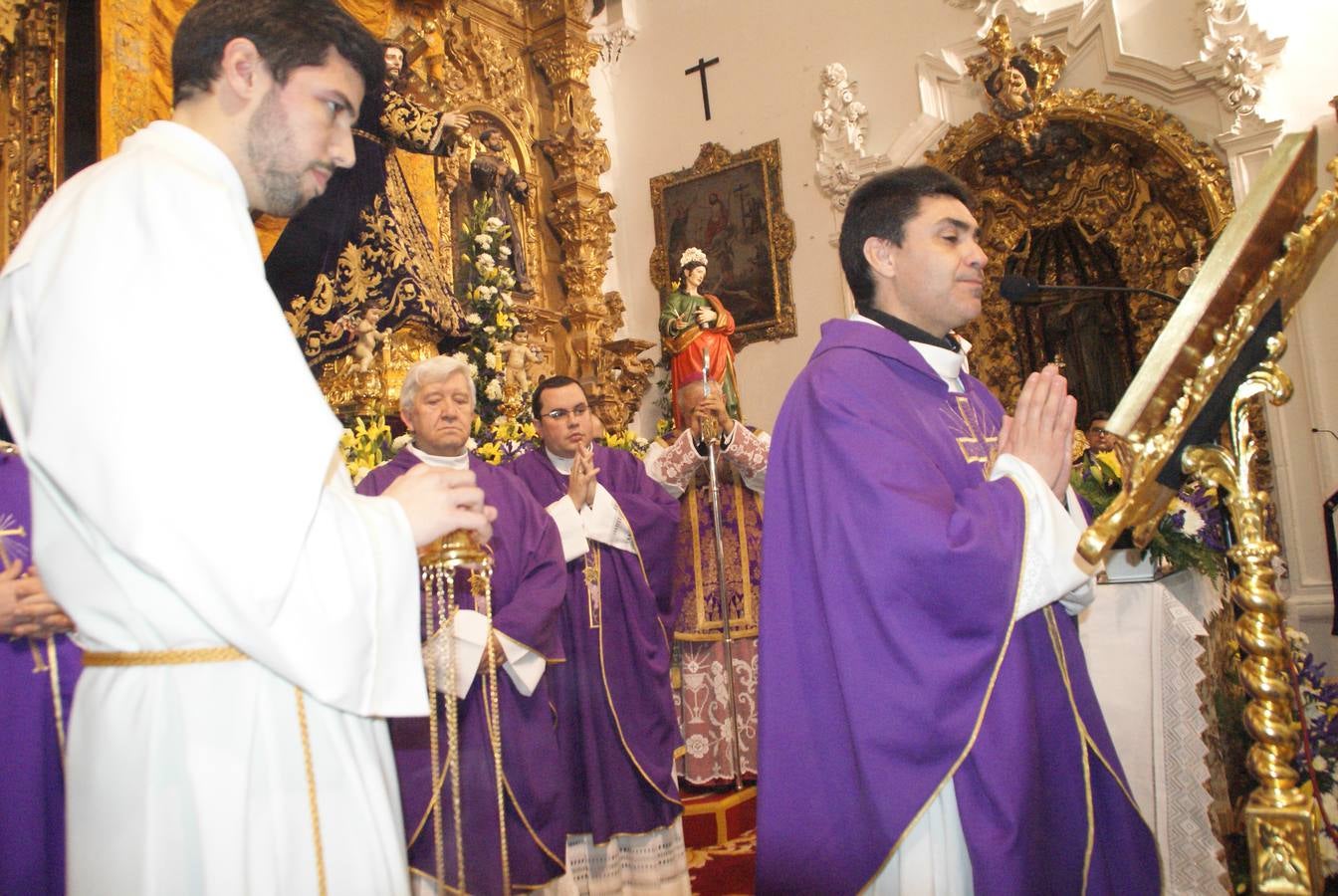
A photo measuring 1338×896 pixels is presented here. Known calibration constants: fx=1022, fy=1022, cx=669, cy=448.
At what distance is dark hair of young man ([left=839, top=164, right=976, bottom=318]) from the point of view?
274cm

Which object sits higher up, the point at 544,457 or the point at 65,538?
the point at 544,457

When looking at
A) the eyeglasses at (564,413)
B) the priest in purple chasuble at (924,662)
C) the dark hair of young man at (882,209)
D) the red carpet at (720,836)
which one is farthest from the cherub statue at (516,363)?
the priest in purple chasuble at (924,662)

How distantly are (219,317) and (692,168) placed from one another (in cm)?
941

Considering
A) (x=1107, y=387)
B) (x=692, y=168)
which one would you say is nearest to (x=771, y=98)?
(x=692, y=168)

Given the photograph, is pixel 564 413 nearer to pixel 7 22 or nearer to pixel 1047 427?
pixel 1047 427

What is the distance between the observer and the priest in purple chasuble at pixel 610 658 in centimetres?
479

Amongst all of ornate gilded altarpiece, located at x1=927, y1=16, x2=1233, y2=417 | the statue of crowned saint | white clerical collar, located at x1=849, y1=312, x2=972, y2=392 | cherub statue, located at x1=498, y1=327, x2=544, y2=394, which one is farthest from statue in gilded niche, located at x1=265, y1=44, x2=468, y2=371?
white clerical collar, located at x1=849, y1=312, x2=972, y2=392

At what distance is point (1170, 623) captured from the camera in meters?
3.66

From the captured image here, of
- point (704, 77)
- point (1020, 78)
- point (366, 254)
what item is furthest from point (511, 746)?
point (704, 77)

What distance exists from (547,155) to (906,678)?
29.5 feet

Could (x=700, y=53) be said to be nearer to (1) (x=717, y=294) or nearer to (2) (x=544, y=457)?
(1) (x=717, y=294)

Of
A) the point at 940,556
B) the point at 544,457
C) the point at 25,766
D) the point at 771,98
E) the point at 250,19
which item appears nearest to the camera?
the point at 250,19

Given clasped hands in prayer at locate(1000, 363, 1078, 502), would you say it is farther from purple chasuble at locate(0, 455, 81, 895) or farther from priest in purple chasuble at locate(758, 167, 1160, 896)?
purple chasuble at locate(0, 455, 81, 895)

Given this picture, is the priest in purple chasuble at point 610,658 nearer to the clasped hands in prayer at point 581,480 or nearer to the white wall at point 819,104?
the clasped hands in prayer at point 581,480
